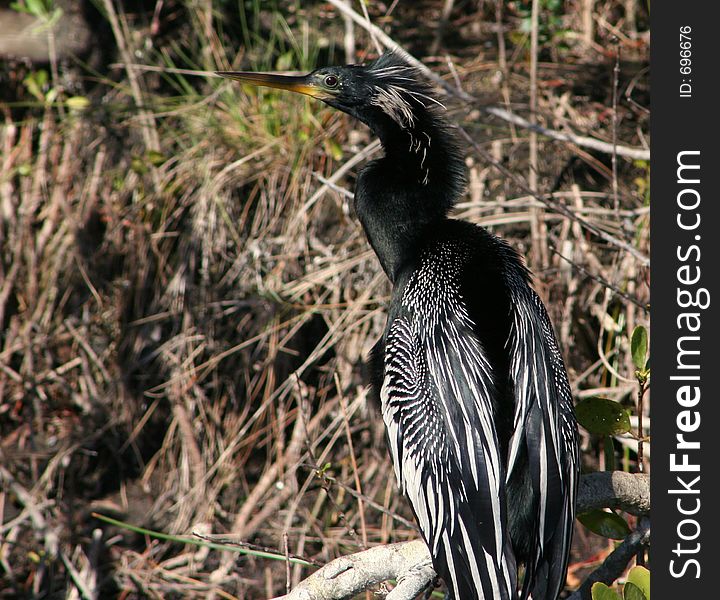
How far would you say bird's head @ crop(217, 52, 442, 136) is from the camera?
7.76ft

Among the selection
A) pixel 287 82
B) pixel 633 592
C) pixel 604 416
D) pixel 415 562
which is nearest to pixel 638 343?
pixel 604 416

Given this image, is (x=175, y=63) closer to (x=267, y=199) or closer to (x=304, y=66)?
(x=304, y=66)

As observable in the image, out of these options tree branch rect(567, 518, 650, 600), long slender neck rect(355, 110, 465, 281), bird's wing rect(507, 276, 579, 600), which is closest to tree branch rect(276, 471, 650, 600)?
tree branch rect(567, 518, 650, 600)

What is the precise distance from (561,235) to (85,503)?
2.43 metres

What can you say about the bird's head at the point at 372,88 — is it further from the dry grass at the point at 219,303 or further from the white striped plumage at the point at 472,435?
the dry grass at the point at 219,303

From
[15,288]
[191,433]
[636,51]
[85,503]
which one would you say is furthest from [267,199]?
[636,51]

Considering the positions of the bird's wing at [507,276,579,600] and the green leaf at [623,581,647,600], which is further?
the bird's wing at [507,276,579,600]

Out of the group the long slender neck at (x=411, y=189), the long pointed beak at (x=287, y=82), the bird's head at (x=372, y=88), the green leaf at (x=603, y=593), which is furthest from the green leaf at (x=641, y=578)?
the long pointed beak at (x=287, y=82)

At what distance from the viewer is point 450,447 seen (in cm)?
190

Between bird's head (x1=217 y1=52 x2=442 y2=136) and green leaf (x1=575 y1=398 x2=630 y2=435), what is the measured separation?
3.05 ft

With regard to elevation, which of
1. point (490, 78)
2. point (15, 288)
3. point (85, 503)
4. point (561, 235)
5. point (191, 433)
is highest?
point (490, 78)

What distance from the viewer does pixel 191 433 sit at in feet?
Answer: 11.8

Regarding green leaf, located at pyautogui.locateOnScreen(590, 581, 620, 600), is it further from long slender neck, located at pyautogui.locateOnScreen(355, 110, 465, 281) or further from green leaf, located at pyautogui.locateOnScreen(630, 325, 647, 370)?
long slender neck, located at pyautogui.locateOnScreen(355, 110, 465, 281)

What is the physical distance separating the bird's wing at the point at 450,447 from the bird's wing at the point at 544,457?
0.26 ft
